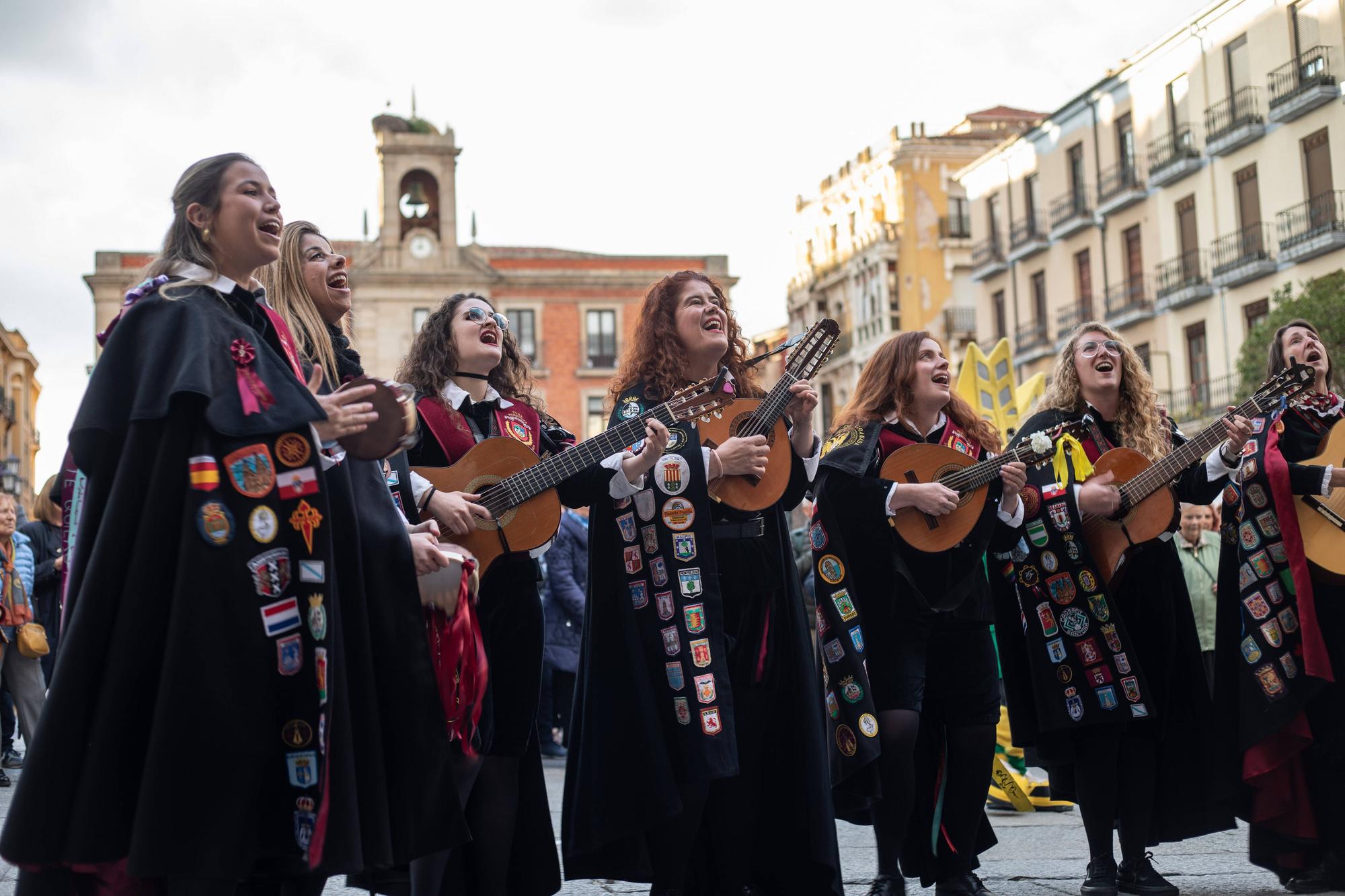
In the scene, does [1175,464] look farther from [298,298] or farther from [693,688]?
[298,298]

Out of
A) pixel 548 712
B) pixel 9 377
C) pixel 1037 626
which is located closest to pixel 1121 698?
pixel 1037 626

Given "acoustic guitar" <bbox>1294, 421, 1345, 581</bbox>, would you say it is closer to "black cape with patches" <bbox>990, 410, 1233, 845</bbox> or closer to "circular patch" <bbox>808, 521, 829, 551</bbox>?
"black cape with patches" <bbox>990, 410, 1233, 845</bbox>

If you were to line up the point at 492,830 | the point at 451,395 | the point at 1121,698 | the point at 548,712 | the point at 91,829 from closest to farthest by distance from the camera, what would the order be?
the point at 91,829, the point at 492,830, the point at 451,395, the point at 1121,698, the point at 548,712

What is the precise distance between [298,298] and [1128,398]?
11.9 ft

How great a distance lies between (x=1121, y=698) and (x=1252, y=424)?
1302 millimetres

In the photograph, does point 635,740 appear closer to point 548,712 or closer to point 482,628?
point 482,628

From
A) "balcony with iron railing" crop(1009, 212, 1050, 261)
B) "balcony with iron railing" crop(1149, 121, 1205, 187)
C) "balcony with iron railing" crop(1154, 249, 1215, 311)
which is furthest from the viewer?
"balcony with iron railing" crop(1009, 212, 1050, 261)

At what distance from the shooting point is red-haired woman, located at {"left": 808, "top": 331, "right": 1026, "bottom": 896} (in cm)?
602

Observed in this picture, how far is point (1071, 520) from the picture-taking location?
6457 millimetres

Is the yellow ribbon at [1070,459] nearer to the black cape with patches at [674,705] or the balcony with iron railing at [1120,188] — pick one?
the black cape with patches at [674,705]

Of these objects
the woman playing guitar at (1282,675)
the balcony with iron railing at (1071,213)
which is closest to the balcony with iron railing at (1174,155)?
the balcony with iron railing at (1071,213)

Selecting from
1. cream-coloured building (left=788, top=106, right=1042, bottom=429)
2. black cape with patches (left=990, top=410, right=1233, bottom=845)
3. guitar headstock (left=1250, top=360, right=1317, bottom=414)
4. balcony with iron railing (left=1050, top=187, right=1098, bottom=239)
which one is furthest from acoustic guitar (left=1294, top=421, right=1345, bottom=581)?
cream-coloured building (left=788, top=106, right=1042, bottom=429)

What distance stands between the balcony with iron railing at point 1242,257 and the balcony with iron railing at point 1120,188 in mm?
3615

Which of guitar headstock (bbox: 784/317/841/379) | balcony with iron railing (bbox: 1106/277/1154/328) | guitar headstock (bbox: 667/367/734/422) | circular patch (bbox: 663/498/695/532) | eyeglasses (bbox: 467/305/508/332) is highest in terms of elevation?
balcony with iron railing (bbox: 1106/277/1154/328)
